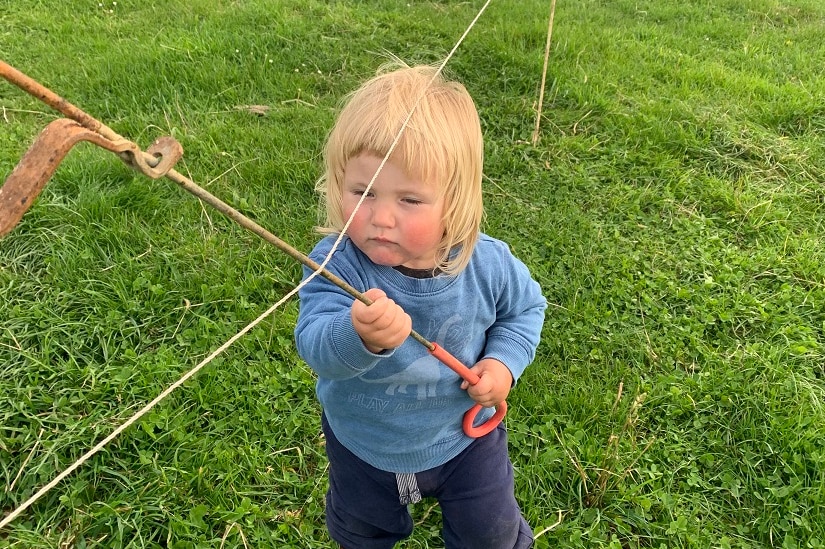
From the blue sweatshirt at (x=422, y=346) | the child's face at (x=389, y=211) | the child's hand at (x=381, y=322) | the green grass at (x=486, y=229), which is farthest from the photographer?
the green grass at (x=486, y=229)

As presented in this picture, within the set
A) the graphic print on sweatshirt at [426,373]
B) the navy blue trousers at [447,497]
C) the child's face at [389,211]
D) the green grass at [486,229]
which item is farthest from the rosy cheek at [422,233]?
the green grass at [486,229]

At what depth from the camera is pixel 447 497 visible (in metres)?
1.72

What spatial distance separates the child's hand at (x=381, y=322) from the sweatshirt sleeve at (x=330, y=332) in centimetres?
5

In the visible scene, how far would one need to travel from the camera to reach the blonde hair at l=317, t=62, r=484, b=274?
1.34 metres

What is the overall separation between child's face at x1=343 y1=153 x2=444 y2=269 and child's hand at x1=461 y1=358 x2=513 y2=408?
1.21ft

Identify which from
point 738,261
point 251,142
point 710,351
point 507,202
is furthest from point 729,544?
point 251,142

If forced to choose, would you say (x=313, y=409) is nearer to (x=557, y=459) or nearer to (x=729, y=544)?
(x=557, y=459)

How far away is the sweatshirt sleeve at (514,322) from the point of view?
1.61 meters

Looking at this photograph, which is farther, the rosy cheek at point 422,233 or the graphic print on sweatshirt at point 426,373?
the graphic print on sweatshirt at point 426,373

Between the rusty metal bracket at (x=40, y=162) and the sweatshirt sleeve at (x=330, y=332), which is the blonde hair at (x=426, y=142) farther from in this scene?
the rusty metal bracket at (x=40, y=162)

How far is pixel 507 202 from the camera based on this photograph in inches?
134

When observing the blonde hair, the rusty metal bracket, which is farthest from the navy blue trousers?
the rusty metal bracket

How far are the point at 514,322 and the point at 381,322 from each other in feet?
2.15

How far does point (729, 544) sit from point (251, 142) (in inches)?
114
